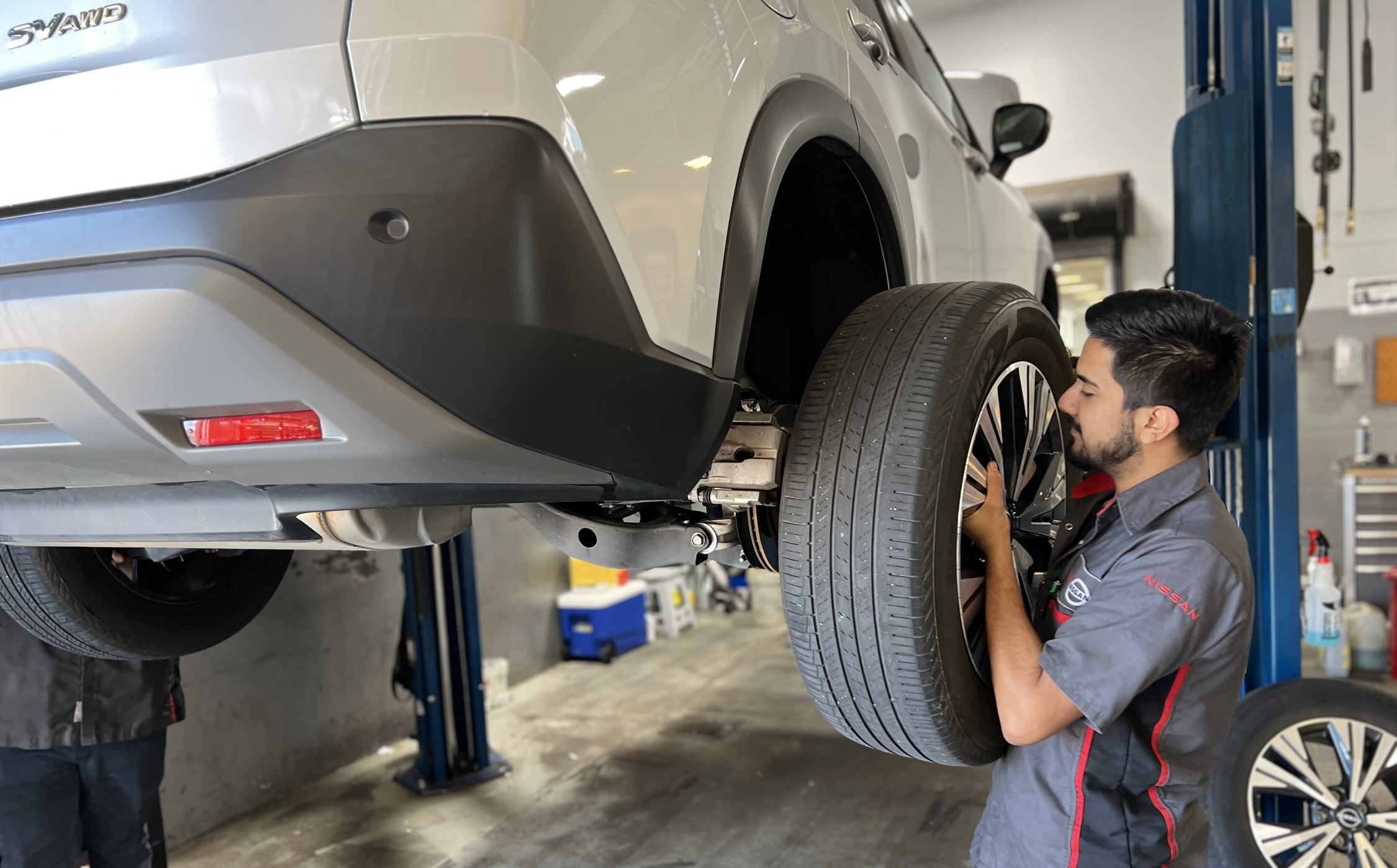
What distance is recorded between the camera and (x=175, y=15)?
77 centimetres

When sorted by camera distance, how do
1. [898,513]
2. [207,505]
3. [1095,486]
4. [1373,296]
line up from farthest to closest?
[1373,296] < [1095,486] < [898,513] < [207,505]

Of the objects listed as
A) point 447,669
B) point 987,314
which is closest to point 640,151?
point 987,314

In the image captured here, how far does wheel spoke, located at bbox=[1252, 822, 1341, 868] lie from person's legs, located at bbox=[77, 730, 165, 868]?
2.85 m

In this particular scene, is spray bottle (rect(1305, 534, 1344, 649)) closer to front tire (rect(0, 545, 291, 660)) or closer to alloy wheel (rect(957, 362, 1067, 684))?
alloy wheel (rect(957, 362, 1067, 684))

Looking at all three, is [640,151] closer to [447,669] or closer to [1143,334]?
[1143,334]

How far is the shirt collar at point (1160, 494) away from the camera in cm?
140

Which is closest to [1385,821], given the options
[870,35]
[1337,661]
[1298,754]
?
[1298,754]

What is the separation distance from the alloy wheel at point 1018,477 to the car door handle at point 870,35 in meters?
0.65

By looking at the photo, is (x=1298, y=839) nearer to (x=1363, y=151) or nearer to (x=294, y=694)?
(x=294, y=694)

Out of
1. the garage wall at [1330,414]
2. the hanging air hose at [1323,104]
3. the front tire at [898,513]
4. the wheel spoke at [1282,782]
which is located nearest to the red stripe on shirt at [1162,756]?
the front tire at [898,513]

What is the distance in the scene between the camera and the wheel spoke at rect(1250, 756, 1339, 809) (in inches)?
90.4

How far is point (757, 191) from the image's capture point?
3.61ft

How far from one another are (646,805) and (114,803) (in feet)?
5.57

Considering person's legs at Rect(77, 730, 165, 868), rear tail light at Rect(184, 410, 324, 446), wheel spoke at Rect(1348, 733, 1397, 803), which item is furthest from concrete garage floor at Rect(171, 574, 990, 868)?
rear tail light at Rect(184, 410, 324, 446)
